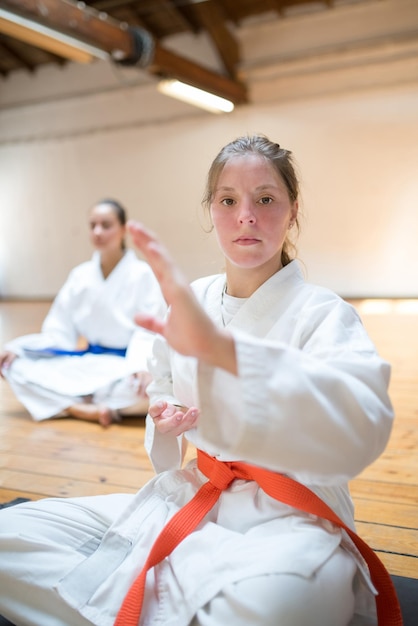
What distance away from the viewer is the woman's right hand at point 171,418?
1.30m

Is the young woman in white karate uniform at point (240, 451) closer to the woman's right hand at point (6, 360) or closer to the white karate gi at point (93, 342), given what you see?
the white karate gi at point (93, 342)

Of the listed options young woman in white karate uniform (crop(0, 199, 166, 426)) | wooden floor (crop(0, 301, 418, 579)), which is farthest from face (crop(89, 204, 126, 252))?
wooden floor (crop(0, 301, 418, 579))

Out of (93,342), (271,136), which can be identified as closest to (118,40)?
(271,136)

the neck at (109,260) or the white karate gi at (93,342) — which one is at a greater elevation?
the neck at (109,260)

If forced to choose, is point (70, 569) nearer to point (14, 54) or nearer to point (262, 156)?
point (262, 156)

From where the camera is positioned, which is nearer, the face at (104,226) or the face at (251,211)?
the face at (251,211)

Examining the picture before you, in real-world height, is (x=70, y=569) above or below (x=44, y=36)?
below

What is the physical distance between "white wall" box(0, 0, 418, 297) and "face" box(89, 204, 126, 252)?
319cm

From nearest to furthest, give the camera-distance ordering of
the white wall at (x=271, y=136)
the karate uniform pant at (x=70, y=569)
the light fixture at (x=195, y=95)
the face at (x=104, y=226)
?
1. the karate uniform pant at (x=70, y=569)
2. the face at (x=104, y=226)
3. the light fixture at (x=195, y=95)
4. the white wall at (x=271, y=136)

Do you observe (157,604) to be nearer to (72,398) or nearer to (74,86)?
(72,398)

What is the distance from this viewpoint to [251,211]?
1184 mm

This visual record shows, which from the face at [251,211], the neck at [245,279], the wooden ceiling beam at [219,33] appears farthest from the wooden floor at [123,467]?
the wooden ceiling beam at [219,33]

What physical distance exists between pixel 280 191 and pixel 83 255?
8738 millimetres

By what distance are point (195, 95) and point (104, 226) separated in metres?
4.15
